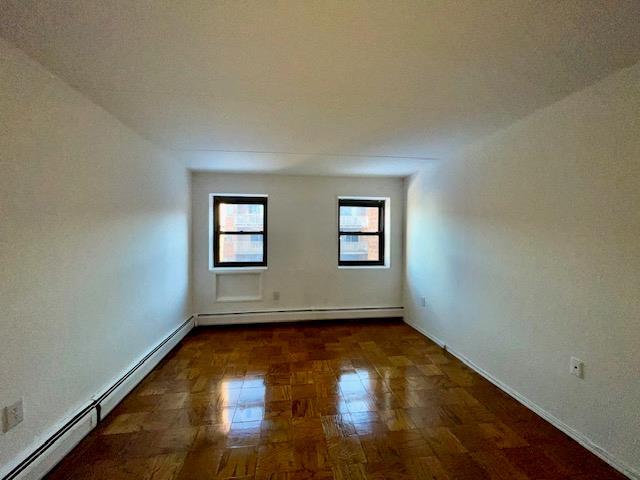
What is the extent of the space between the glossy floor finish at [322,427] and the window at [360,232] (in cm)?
168

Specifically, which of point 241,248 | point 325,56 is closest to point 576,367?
point 325,56

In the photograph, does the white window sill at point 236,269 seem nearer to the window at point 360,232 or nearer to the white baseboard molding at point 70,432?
the window at point 360,232

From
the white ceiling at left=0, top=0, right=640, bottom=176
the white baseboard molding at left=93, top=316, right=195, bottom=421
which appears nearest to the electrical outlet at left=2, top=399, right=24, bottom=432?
the white baseboard molding at left=93, top=316, right=195, bottom=421

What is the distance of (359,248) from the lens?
4.22 metres

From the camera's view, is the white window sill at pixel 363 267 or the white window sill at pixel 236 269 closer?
the white window sill at pixel 236 269

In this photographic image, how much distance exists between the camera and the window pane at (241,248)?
156 inches

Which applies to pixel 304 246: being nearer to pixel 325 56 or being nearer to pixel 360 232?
pixel 360 232

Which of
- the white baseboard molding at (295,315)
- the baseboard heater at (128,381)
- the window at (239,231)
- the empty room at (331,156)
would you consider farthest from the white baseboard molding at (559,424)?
the window at (239,231)

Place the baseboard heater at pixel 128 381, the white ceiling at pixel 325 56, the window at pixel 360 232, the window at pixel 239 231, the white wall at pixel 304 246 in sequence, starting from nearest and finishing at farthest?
the white ceiling at pixel 325 56
the baseboard heater at pixel 128 381
the white wall at pixel 304 246
the window at pixel 239 231
the window at pixel 360 232

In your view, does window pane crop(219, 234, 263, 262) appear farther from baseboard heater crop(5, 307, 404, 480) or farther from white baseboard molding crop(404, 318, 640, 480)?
white baseboard molding crop(404, 318, 640, 480)

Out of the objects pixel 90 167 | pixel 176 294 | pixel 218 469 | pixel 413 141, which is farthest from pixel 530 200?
pixel 176 294

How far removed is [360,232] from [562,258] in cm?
263

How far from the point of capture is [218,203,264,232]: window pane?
156 inches

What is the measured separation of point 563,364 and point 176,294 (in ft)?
11.4
